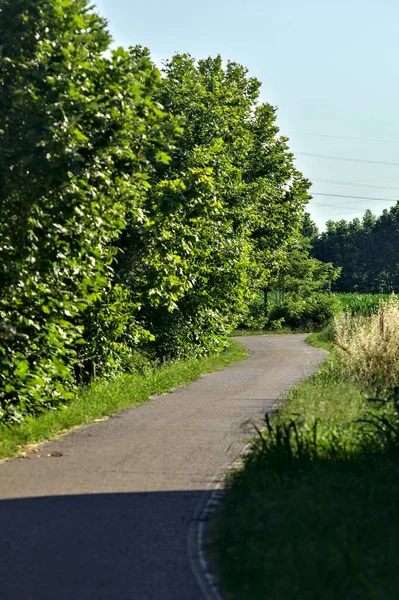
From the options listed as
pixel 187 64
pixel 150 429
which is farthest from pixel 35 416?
pixel 187 64

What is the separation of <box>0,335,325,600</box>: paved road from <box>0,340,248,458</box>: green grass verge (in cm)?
31

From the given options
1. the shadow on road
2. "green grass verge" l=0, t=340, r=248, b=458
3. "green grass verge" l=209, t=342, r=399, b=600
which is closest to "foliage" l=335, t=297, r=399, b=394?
Answer: "green grass verge" l=0, t=340, r=248, b=458

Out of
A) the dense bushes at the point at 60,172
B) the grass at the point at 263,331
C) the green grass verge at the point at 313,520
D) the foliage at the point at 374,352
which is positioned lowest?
the grass at the point at 263,331

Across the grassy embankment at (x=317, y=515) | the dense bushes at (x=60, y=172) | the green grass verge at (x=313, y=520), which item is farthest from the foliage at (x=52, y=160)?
the green grass verge at (x=313, y=520)

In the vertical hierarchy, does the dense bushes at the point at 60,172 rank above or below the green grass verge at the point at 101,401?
above

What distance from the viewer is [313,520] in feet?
24.0

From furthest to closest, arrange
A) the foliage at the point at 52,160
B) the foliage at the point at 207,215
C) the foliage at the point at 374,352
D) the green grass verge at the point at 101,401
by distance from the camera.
Result: the foliage at the point at 207,215 → the foliage at the point at 374,352 → the green grass verge at the point at 101,401 → the foliage at the point at 52,160

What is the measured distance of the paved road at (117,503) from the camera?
22.1ft

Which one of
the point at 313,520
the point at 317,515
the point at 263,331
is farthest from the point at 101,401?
the point at 263,331

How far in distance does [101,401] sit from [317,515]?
33.7 ft

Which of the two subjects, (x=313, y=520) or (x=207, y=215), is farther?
(x=207, y=215)

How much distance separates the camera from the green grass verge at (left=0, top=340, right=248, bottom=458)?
519 inches

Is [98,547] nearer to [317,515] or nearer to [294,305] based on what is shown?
[317,515]

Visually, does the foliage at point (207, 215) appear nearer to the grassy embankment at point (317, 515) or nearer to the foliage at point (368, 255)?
the grassy embankment at point (317, 515)
